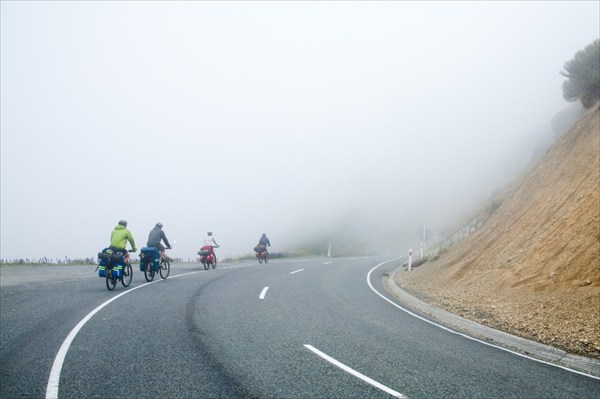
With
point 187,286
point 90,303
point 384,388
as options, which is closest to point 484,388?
point 384,388

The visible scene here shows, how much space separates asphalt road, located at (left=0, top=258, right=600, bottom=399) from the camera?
4613 millimetres

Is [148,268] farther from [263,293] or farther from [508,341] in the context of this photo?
[508,341]

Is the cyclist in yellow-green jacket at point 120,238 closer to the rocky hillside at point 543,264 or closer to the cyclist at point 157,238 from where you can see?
the cyclist at point 157,238

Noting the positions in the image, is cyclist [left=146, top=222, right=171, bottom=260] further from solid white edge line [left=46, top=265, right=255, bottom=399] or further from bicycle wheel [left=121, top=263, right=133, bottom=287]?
solid white edge line [left=46, top=265, right=255, bottom=399]

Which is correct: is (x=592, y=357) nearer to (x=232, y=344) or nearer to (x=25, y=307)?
(x=232, y=344)

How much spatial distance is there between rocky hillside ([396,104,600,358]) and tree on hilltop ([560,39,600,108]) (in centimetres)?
214

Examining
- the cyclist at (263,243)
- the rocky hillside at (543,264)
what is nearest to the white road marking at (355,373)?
the rocky hillside at (543,264)

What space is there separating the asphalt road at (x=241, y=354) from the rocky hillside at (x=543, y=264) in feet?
6.80

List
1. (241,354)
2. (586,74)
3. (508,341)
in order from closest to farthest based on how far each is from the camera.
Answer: (241,354)
(508,341)
(586,74)

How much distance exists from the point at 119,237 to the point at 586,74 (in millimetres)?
25836

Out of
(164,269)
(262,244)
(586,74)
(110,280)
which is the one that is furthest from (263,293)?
(586,74)

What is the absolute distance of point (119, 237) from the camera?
11.6m

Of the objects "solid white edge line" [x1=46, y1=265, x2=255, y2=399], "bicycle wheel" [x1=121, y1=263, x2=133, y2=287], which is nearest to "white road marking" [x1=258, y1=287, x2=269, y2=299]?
"solid white edge line" [x1=46, y1=265, x2=255, y2=399]

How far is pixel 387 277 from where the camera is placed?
60.0 feet
